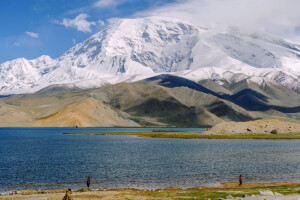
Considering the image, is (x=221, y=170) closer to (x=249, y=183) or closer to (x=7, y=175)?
(x=249, y=183)

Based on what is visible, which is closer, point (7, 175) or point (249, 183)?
point (249, 183)

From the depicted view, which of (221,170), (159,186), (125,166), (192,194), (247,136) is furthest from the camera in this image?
(247,136)

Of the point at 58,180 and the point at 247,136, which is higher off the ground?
the point at 247,136

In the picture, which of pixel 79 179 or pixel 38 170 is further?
pixel 38 170

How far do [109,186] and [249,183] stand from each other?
836 inches

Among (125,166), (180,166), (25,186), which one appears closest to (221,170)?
(180,166)

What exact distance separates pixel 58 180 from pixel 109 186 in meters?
9.81

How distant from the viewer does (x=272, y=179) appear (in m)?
65.4

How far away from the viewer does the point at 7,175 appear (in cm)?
6925

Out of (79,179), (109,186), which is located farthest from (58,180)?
(109,186)

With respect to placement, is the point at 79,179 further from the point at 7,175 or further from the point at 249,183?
the point at 249,183

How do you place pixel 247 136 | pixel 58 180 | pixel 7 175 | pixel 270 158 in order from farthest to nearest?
pixel 247 136
pixel 270 158
pixel 7 175
pixel 58 180

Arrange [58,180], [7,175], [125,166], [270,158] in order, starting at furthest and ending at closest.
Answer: [270,158], [125,166], [7,175], [58,180]

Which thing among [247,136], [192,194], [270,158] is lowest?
[192,194]
